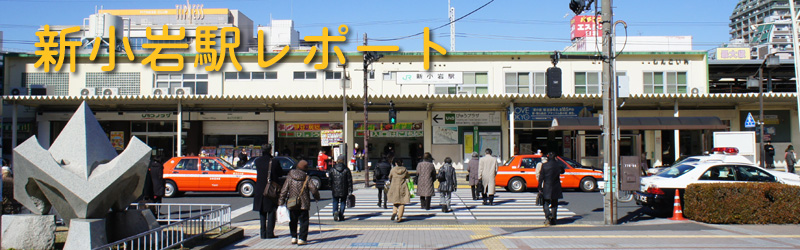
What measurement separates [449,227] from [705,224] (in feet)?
17.9

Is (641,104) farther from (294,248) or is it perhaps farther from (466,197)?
(294,248)

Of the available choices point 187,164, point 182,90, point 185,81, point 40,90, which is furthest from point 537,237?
point 40,90

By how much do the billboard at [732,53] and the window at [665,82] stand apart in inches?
211

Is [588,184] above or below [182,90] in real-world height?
below

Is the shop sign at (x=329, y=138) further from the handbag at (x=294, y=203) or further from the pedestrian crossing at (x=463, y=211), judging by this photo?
the handbag at (x=294, y=203)

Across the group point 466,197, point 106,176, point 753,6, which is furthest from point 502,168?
point 753,6

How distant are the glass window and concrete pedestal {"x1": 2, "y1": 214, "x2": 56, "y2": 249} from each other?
1121 centimetres

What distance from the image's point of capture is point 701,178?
1349 centimetres

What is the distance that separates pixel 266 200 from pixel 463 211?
6.03 metres

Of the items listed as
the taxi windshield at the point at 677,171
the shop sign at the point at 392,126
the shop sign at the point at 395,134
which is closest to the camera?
the taxi windshield at the point at 677,171

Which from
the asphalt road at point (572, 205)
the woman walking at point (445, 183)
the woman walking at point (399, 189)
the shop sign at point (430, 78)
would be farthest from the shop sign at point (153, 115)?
the woman walking at point (399, 189)

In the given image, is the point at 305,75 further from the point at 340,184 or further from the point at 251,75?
the point at 340,184

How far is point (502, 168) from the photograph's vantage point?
19.8 m

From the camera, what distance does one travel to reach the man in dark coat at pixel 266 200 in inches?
390
